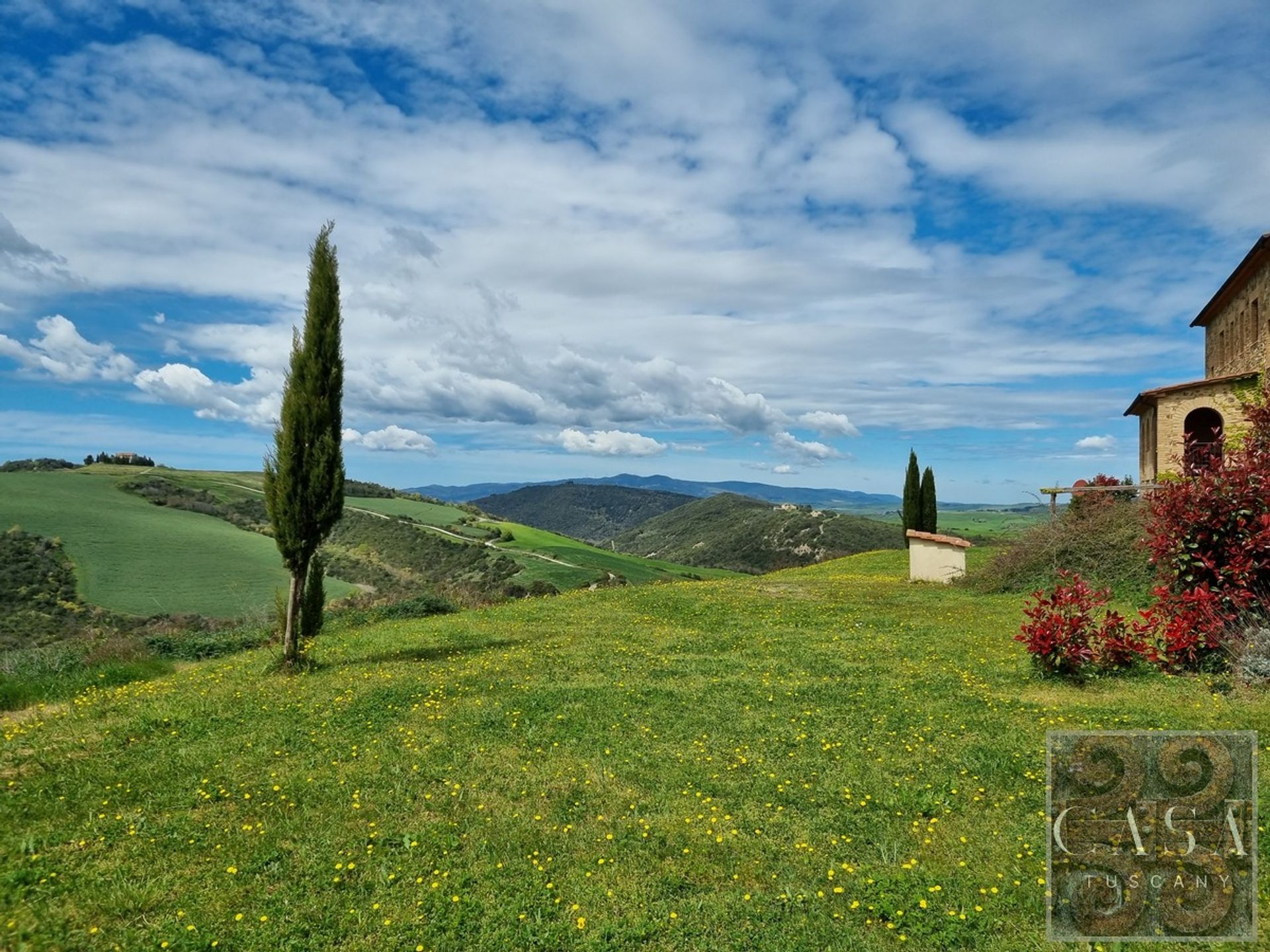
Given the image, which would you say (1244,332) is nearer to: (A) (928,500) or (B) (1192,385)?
(B) (1192,385)

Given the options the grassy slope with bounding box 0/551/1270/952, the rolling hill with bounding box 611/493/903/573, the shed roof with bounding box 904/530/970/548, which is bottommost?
the rolling hill with bounding box 611/493/903/573

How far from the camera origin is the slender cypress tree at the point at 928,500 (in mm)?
41469

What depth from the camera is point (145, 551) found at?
36.8 meters

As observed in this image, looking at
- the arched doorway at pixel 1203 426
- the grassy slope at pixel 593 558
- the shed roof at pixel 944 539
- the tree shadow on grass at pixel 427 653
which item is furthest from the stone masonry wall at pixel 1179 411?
the grassy slope at pixel 593 558

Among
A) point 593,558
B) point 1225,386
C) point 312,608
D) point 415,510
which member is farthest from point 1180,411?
point 415,510

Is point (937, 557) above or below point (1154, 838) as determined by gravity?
above

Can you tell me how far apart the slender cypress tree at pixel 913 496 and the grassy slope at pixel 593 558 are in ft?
43.3

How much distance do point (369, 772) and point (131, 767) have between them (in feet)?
9.66

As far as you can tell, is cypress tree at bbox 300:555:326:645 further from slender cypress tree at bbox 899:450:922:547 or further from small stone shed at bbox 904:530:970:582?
slender cypress tree at bbox 899:450:922:547

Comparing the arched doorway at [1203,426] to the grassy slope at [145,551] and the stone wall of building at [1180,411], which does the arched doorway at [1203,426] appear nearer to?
the stone wall of building at [1180,411]

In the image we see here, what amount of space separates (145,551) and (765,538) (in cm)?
8050

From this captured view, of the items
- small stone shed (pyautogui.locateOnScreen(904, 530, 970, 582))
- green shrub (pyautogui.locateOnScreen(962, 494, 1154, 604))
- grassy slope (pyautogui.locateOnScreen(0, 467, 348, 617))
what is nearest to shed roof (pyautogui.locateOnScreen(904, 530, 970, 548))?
small stone shed (pyautogui.locateOnScreen(904, 530, 970, 582))

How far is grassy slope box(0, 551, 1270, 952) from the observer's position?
5.18 m

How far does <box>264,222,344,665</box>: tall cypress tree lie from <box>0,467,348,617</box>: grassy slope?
17293 millimetres
